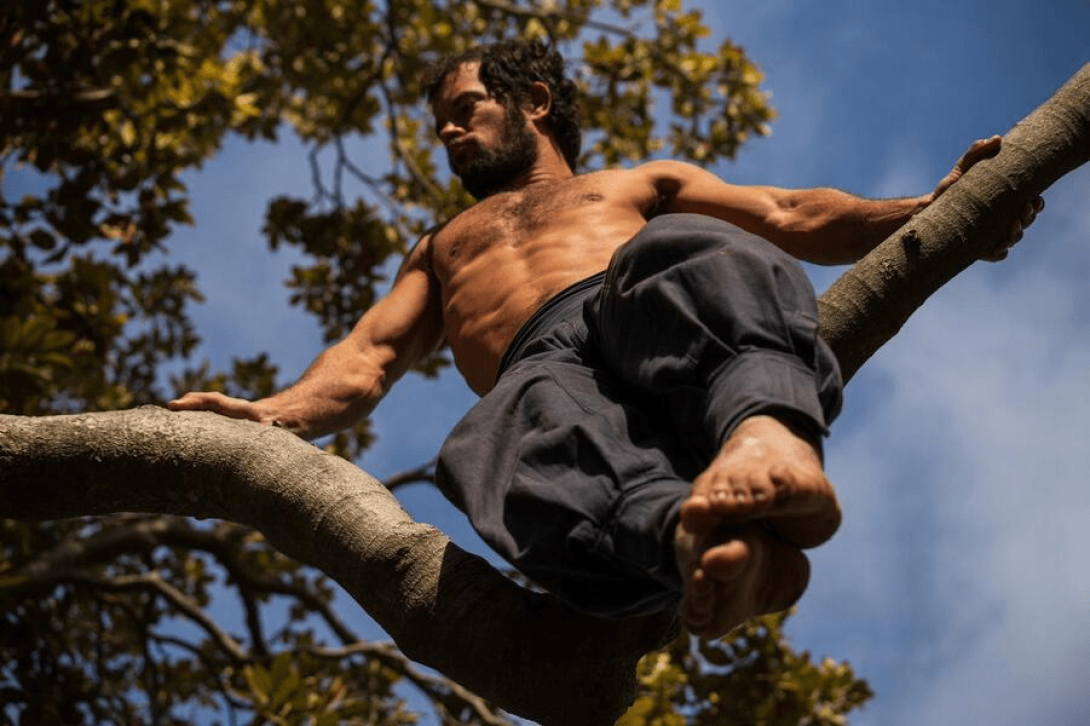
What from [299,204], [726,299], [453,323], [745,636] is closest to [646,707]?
[745,636]

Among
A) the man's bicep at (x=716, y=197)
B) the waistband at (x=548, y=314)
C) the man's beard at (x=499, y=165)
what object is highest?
the man's beard at (x=499, y=165)

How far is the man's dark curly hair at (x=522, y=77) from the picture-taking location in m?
4.41

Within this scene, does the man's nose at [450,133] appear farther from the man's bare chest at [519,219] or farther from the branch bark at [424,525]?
the branch bark at [424,525]

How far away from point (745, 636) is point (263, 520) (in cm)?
351

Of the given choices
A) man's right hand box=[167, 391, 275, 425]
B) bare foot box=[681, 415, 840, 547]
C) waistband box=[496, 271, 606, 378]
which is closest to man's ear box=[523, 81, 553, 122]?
waistband box=[496, 271, 606, 378]

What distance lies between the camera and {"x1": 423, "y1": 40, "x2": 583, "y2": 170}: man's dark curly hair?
14.5 feet

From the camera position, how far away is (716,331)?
2.34 meters

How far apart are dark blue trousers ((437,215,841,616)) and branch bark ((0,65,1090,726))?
0.12 meters

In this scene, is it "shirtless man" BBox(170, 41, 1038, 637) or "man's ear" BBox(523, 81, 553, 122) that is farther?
"man's ear" BBox(523, 81, 553, 122)

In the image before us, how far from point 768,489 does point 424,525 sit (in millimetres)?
960

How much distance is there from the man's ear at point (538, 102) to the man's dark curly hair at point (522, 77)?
0.02 meters

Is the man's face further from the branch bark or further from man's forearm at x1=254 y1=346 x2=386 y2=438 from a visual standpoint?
the branch bark

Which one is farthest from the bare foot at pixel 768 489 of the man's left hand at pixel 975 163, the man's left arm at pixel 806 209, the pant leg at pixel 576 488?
the man's left arm at pixel 806 209

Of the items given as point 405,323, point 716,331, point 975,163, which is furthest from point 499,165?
point 716,331
